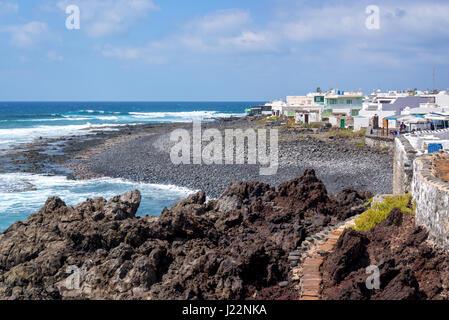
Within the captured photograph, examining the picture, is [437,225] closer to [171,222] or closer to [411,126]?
[171,222]

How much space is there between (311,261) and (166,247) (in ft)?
11.7

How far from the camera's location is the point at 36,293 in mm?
10266

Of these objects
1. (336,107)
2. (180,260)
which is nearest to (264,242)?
(180,260)

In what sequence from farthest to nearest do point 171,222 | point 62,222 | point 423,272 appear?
point 62,222 → point 171,222 → point 423,272

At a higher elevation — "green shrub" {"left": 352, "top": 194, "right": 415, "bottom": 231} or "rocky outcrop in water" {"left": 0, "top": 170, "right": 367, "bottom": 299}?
"green shrub" {"left": 352, "top": 194, "right": 415, "bottom": 231}

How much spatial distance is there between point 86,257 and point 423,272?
300 inches

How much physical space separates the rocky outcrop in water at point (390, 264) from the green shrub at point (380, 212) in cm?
78

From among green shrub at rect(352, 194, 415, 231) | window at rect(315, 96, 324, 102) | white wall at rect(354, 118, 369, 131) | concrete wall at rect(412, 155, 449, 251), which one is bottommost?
green shrub at rect(352, 194, 415, 231)

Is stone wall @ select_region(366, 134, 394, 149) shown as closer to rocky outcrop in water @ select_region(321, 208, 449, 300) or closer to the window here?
rocky outcrop in water @ select_region(321, 208, 449, 300)

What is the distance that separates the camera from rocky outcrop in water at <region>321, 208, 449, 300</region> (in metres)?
8.18

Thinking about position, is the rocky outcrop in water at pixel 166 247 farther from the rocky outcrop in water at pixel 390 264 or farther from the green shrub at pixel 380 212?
the green shrub at pixel 380 212

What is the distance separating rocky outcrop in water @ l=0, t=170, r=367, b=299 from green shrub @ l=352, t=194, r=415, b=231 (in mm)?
1622

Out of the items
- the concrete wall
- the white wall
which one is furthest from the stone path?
the white wall

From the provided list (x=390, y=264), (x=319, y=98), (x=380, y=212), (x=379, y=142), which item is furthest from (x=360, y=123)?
(x=390, y=264)
